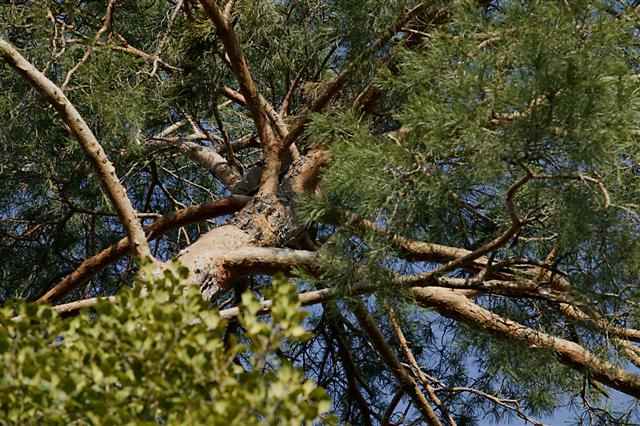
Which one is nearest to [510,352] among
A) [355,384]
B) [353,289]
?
[353,289]

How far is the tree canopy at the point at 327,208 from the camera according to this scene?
1.56 m

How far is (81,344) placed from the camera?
1573mm

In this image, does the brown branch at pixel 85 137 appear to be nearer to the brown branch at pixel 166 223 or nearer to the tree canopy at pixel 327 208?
the tree canopy at pixel 327 208

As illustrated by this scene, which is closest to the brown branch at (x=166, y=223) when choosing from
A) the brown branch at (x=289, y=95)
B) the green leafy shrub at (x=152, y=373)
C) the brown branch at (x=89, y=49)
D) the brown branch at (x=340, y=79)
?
the brown branch at (x=340, y=79)

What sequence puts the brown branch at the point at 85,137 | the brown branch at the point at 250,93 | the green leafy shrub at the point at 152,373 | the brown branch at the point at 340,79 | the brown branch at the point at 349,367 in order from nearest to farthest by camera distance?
the green leafy shrub at the point at 152,373, the brown branch at the point at 85,137, the brown branch at the point at 340,79, the brown branch at the point at 250,93, the brown branch at the point at 349,367

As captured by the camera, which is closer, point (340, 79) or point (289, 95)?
point (340, 79)

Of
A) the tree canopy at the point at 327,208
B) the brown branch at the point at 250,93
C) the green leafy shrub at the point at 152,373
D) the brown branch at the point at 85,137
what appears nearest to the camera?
the green leafy shrub at the point at 152,373

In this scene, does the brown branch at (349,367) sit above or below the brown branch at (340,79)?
below

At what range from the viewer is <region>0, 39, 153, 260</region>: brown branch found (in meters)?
2.86

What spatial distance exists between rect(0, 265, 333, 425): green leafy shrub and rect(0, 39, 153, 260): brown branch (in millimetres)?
1274

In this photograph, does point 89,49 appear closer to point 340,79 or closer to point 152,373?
point 340,79

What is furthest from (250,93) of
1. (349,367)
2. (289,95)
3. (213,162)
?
(349,367)

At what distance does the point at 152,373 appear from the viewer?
1.51 m

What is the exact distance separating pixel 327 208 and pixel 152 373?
4.16 feet
